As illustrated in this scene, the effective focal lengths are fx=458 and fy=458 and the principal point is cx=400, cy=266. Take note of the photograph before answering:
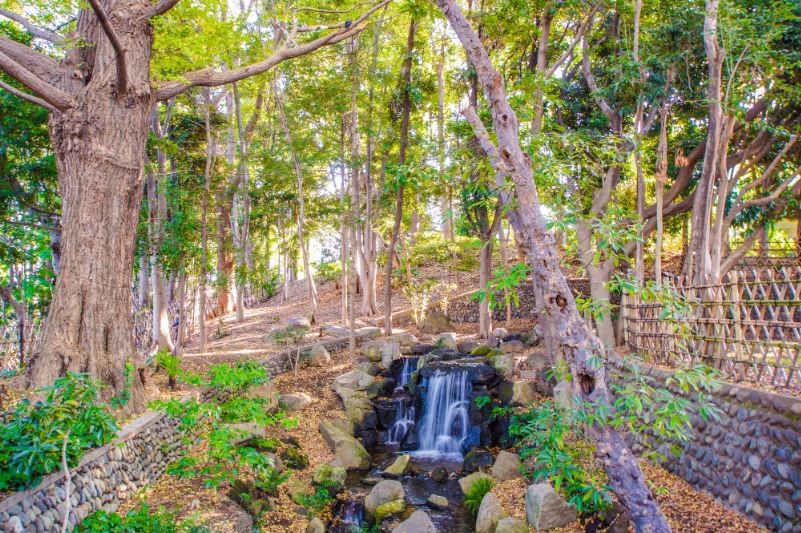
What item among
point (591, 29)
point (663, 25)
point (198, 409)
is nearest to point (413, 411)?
point (198, 409)

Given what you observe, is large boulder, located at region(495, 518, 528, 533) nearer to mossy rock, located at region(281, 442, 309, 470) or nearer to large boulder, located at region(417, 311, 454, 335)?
mossy rock, located at region(281, 442, 309, 470)

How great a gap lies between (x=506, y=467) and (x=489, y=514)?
136 centimetres

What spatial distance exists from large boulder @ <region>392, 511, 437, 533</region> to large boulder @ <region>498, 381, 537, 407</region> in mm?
3799

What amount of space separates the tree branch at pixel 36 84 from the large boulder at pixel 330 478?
252 inches

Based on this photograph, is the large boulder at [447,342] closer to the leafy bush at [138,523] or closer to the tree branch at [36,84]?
the leafy bush at [138,523]

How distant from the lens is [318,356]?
1197 centimetres

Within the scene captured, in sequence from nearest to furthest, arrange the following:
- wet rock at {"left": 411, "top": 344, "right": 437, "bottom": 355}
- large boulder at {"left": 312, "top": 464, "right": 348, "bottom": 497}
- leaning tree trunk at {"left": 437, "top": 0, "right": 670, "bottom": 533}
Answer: leaning tree trunk at {"left": 437, "top": 0, "right": 670, "bottom": 533} → large boulder at {"left": 312, "top": 464, "right": 348, "bottom": 497} → wet rock at {"left": 411, "top": 344, "right": 437, "bottom": 355}

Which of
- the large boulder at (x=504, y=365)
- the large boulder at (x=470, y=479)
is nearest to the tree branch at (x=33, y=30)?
the large boulder at (x=470, y=479)

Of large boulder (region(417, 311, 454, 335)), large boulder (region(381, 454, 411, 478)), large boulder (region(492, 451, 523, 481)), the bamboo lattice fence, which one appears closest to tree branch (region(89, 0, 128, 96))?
the bamboo lattice fence

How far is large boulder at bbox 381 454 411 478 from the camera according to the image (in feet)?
26.4

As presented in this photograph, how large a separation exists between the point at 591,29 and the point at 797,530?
11.5m

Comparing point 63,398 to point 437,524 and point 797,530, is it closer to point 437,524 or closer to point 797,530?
point 437,524

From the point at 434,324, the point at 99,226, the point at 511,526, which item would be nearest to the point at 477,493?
the point at 511,526

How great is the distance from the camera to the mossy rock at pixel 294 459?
7602 millimetres
